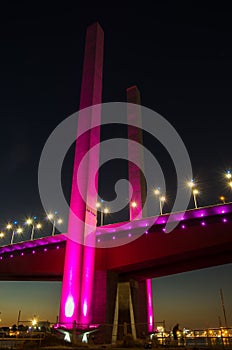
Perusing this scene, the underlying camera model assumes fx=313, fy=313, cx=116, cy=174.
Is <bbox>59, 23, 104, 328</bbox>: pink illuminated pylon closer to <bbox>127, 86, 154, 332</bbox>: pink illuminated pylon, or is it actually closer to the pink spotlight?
the pink spotlight

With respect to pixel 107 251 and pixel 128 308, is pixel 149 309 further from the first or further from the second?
pixel 107 251

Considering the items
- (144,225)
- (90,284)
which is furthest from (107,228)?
(90,284)

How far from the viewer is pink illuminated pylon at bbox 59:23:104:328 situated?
1196 inches

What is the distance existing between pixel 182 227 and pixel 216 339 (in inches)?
539

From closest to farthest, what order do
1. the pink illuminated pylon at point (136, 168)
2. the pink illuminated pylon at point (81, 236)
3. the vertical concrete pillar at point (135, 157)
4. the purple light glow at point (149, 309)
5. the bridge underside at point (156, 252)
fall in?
1. the pink illuminated pylon at point (81, 236)
2. the bridge underside at point (156, 252)
3. the purple light glow at point (149, 309)
4. the pink illuminated pylon at point (136, 168)
5. the vertical concrete pillar at point (135, 157)

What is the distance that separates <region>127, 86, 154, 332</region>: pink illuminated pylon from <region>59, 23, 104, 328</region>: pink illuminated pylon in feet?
46.1

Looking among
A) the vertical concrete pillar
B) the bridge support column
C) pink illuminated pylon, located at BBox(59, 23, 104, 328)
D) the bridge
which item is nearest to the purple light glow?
the bridge

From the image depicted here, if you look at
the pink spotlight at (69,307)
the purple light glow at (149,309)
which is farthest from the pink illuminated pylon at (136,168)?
the pink spotlight at (69,307)

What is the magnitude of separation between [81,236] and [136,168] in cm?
2413

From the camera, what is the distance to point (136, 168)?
180ft

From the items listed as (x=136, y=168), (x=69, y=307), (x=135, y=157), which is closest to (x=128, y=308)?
(x=69, y=307)

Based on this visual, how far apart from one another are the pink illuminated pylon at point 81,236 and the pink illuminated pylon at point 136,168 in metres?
14.1

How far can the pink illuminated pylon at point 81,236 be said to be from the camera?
3038cm

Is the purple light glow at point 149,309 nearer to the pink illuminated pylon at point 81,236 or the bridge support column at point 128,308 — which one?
the bridge support column at point 128,308
